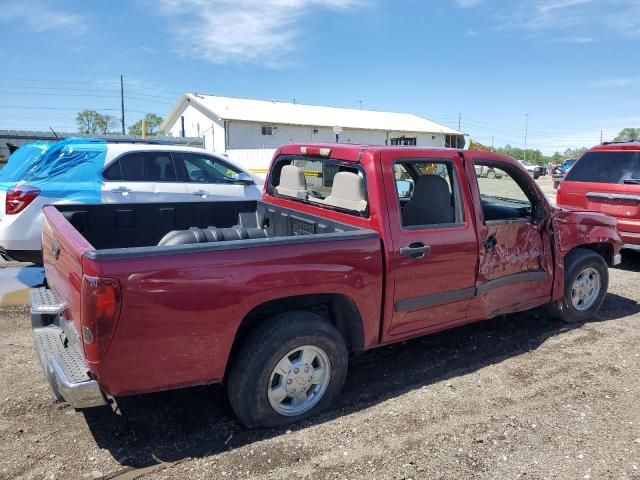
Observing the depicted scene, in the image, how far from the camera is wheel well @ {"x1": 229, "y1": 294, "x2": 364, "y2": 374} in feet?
10.2

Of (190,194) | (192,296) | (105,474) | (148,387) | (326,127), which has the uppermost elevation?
(326,127)

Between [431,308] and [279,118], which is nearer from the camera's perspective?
[431,308]

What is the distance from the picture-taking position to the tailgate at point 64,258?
2.63 meters

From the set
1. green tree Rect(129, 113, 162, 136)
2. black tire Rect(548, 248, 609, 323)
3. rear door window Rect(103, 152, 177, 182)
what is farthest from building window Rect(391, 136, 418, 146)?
green tree Rect(129, 113, 162, 136)

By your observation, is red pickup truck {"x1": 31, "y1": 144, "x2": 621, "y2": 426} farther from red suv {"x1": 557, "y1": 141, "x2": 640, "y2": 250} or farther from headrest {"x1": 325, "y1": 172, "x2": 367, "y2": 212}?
red suv {"x1": 557, "y1": 141, "x2": 640, "y2": 250}

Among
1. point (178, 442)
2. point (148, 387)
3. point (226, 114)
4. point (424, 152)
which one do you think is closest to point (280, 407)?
→ point (178, 442)

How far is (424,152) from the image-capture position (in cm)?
382

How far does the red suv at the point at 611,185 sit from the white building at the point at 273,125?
2185cm

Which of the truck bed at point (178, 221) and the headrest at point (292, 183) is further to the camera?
the headrest at point (292, 183)

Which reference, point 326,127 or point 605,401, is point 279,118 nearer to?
point 326,127

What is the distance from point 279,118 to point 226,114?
13.3ft

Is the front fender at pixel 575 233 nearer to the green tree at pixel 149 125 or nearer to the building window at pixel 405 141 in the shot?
the building window at pixel 405 141

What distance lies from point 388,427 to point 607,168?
6.17 m

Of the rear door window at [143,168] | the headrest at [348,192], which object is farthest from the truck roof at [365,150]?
the rear door window at [143,168]
